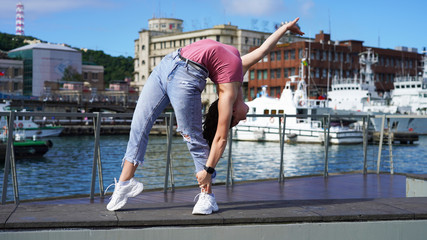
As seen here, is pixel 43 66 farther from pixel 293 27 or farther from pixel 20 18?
pixel 293 27

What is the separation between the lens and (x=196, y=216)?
11.1 ft

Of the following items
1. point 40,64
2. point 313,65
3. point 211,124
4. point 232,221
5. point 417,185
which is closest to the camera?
point 232,221

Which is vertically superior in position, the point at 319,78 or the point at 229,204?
the point at 319,78

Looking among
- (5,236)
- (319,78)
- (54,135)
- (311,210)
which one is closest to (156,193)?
(311,210)

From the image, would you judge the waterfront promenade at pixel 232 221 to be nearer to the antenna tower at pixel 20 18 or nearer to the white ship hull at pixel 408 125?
the white ship hull at pixel 408 125

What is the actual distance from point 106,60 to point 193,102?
11394 cm

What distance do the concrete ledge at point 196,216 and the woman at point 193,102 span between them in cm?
16

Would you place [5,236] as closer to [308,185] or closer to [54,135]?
[308,185]

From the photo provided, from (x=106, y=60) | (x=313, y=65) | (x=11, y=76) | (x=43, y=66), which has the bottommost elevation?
(x=11, y=76)

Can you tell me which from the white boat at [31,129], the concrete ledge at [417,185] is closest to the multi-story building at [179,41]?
the white boat at [31,129]

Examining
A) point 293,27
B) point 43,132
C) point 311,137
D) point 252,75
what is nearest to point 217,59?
point 293,27

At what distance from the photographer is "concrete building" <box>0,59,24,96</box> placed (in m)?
83.1

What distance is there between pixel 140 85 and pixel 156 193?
287 ft

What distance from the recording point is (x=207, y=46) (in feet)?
11.5
